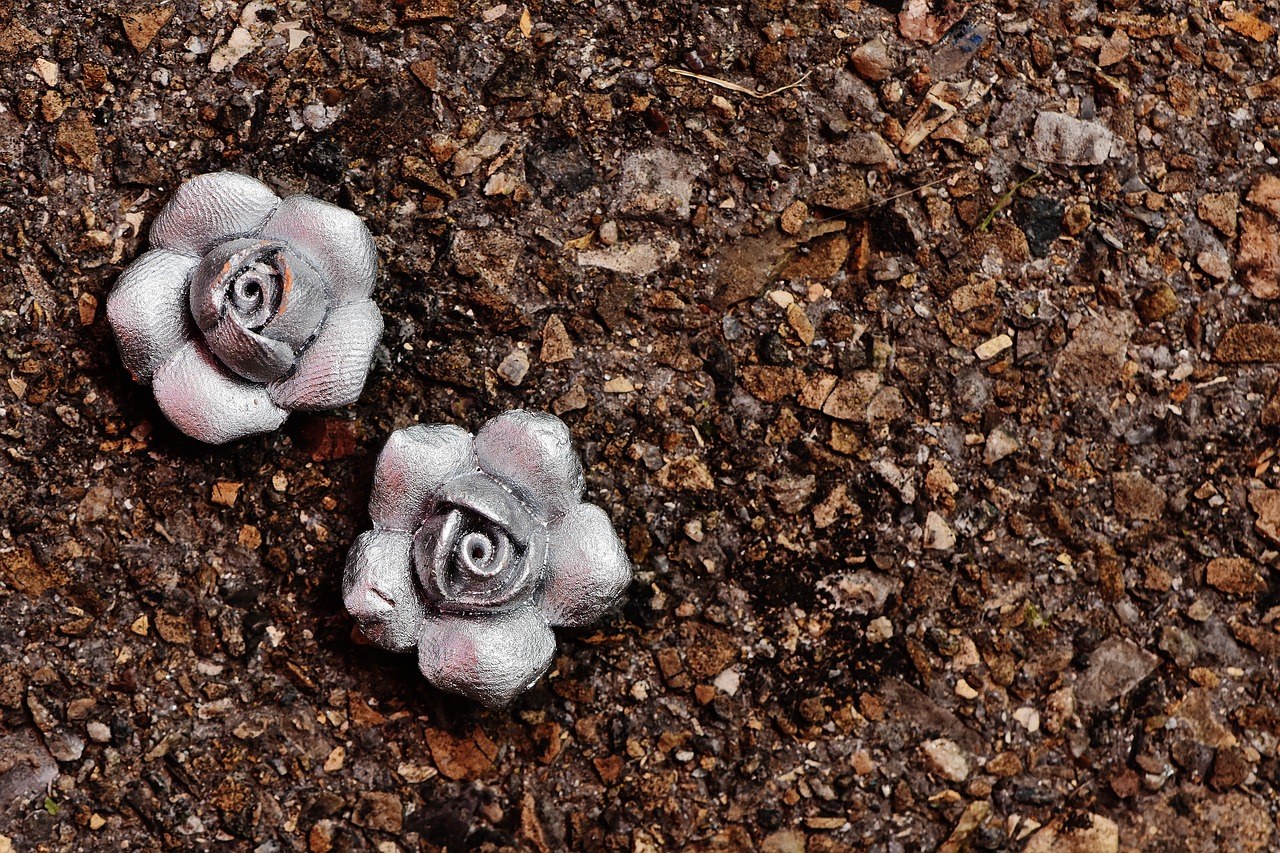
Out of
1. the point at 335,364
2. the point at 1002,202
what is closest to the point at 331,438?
the point at 335,364

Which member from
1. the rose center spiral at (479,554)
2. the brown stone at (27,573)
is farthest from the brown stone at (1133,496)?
the brown stone at (27,573)

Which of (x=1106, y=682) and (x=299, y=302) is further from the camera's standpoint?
(x=1106, y=682)

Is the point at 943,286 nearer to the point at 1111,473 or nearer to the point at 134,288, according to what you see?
the point at 1111,473

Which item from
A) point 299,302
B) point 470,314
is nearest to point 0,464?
point 299,302

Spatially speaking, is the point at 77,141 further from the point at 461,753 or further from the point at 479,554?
the point at 461,753

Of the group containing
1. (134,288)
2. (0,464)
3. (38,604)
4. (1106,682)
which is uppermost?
(134,288)

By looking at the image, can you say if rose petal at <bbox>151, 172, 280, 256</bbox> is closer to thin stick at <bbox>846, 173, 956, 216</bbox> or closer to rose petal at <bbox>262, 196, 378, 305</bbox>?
rose petal at <bbox>262, 196, 378, 305</bbox>
